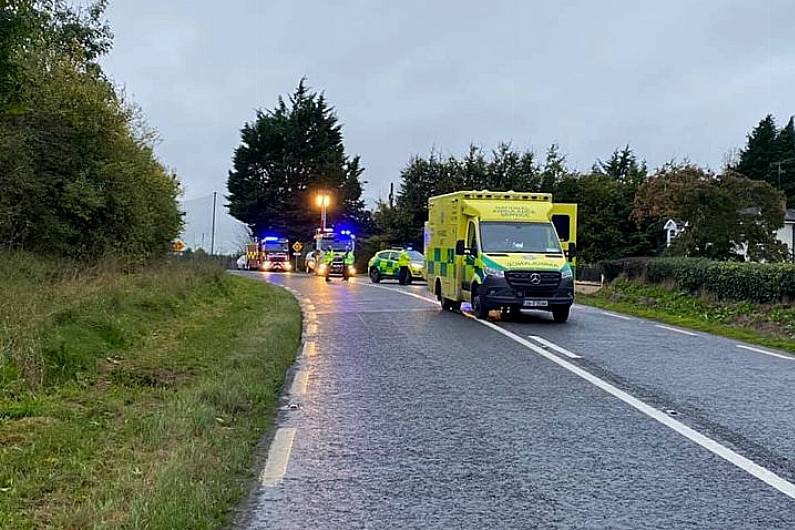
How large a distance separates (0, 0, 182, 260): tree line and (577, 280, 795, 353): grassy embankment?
13.9 metres

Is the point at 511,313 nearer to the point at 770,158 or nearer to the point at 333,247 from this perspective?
the point at 333,247

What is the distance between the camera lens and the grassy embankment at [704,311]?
17.1 metres

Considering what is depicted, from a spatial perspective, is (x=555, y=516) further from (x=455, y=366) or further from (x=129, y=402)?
(x=455, y=366)

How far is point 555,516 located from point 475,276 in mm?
13906

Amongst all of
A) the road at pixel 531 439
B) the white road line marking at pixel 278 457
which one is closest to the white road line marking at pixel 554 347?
the road at pixel 531 439

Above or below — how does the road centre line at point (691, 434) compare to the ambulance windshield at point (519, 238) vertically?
below

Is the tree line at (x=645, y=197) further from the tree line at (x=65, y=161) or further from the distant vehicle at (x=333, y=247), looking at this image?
the tree line at (x=65, y=161)

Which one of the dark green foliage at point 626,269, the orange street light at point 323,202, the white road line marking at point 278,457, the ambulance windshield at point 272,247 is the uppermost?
the orange street light at point 323,202

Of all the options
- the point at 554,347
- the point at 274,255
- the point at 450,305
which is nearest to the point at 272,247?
the point at 274,255

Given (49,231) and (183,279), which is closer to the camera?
(49,231)

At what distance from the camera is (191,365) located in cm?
1087

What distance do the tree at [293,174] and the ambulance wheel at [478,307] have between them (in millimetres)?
52626

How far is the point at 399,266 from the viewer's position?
39.4m

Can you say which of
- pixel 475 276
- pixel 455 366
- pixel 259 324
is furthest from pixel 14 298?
pixel 475 276
